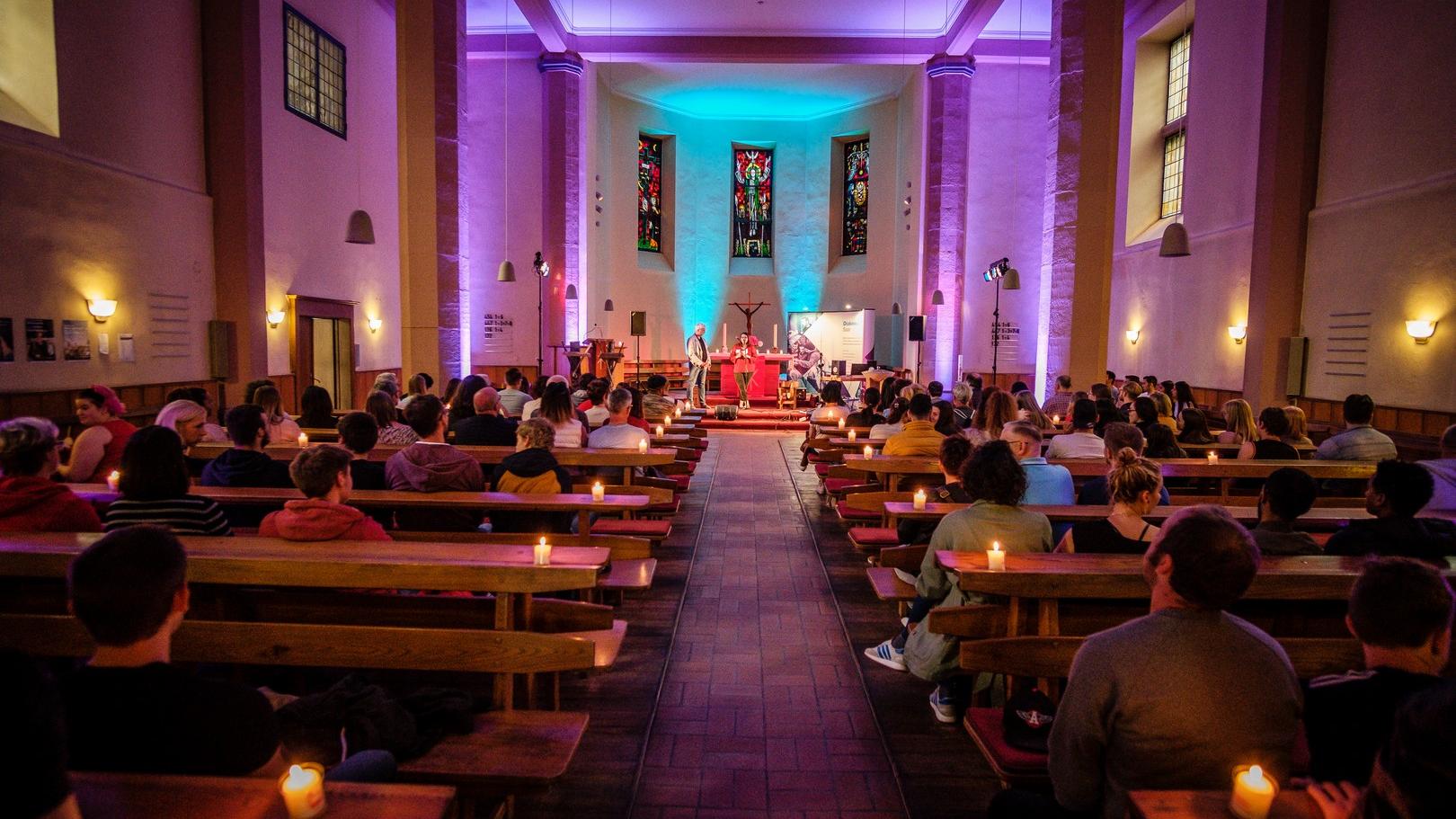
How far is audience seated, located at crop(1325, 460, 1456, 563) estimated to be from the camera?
2.92 metres

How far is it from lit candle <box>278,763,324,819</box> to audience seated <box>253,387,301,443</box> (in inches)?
187

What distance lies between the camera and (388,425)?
5.46 m

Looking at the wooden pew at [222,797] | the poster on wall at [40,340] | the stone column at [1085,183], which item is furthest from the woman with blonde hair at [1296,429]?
the poster on wall at [40,340]

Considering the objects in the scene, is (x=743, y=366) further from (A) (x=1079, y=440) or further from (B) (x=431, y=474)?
(B) (x=431, y=474)

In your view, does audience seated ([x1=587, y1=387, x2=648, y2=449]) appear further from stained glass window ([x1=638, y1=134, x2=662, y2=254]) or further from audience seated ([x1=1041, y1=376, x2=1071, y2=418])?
stained glass window ([x1=638, y1=134, x2=662, y2=254])

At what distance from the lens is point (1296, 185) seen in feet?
30.6

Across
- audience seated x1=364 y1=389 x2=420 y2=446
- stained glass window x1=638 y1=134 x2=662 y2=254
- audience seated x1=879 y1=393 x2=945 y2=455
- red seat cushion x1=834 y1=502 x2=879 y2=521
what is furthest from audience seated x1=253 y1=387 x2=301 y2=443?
stained glass window x1=638 y1=134 x2=662 y2=254

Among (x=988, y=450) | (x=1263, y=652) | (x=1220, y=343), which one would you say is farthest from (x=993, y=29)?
(x=1263, y=652)

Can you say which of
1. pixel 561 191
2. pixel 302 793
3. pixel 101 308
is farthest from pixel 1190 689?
pixel 561 191

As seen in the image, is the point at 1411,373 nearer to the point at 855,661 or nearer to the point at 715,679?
the point at 855,661

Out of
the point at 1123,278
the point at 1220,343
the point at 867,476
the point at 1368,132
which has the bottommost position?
the point at 867,476

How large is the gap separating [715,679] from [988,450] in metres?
1.62

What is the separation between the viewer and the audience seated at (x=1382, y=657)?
62.2 inches

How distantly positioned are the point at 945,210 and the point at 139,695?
1689cm
